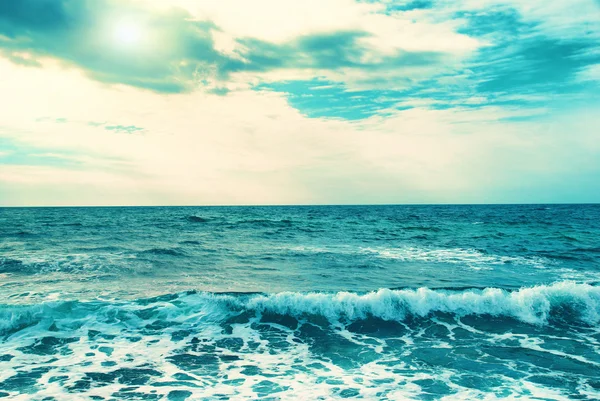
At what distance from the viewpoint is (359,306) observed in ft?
40.6

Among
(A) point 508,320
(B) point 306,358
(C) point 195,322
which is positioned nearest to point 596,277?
(A) point 508,320

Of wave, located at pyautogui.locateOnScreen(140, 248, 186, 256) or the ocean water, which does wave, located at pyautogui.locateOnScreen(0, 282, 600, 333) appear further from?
wave, located at pyautogui.locateOnScreen(140, 248, 186, 256)

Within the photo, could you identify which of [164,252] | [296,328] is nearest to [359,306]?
[296,328]

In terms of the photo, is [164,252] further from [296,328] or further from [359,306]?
[359,306]

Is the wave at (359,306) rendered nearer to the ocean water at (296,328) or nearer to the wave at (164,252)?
the ocean water at (296,328)

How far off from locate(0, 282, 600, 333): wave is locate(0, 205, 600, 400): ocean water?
47 millimetres

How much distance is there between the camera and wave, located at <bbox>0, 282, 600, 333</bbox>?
11664mm

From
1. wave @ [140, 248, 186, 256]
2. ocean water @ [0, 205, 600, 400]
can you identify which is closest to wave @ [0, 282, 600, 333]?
ocean water @ [0, 205, 600, 400]

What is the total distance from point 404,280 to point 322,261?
5454 mm

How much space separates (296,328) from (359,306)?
238 cm

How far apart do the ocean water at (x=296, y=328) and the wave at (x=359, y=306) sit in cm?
5

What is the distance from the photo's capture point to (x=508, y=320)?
38.7 feet

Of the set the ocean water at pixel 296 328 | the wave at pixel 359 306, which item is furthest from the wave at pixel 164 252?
the wave at pixel 359 306

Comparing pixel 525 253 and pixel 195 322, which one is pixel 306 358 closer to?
pixel 195 322
